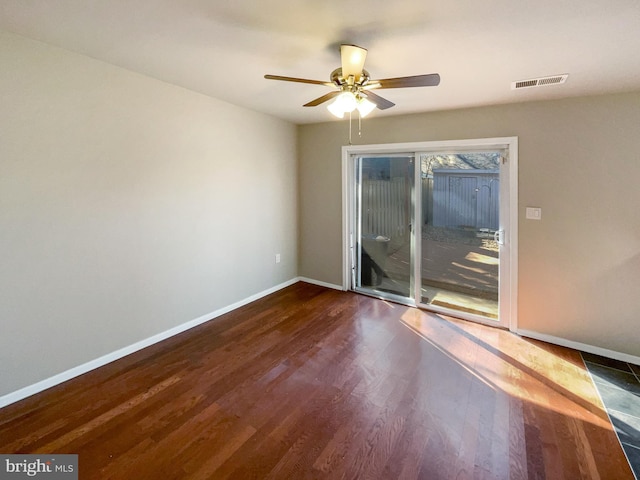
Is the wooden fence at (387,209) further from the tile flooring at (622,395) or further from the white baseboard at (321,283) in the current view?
the tile flooring at (622,395)

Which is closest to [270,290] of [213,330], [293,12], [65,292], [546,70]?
[213,330]

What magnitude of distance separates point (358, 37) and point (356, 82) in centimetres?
26

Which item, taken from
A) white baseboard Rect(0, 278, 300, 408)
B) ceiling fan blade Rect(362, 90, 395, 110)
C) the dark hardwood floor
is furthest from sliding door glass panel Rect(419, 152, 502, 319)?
white baseboard Rect(0, 278, 300, 408)

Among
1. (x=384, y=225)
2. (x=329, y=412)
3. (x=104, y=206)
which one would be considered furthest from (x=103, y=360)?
(x=384, y=225)

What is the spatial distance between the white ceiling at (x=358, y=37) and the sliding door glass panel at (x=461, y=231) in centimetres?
94

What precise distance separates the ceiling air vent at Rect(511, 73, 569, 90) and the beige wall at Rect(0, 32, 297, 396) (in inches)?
113

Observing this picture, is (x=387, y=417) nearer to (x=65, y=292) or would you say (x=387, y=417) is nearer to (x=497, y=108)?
(x=65, y=292)

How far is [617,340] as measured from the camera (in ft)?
9.57

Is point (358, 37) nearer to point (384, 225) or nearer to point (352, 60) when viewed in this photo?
point (352, 60)

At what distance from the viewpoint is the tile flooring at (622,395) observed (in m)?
1.91

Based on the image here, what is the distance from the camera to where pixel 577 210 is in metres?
3.00

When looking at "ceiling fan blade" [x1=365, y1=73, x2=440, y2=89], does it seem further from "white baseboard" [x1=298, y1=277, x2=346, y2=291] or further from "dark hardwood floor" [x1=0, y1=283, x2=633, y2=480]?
"white baseboard" [x1=298, y1=277, x2=346, y2=291]

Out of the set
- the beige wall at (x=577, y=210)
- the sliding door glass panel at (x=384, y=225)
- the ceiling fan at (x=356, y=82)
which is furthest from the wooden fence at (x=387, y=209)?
the ceiling fan at (x=356, y=82)

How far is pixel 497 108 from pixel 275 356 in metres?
3.38
